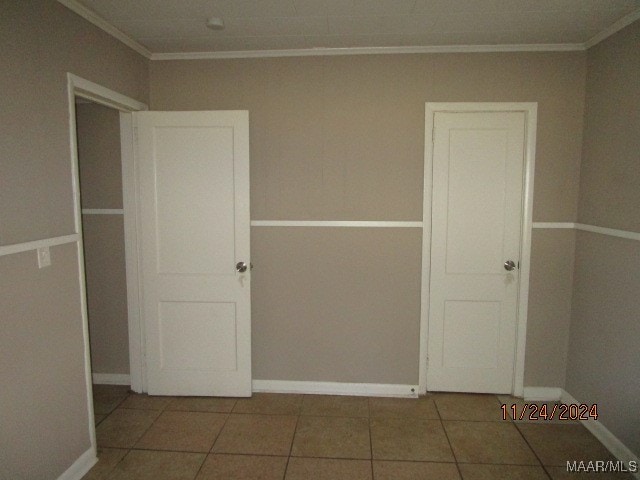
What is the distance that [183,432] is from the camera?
8.14 feet

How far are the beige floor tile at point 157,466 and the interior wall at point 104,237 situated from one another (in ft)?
3.11

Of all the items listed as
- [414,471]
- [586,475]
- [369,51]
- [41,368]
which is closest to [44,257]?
[41,368]

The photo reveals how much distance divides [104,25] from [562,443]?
3764mm

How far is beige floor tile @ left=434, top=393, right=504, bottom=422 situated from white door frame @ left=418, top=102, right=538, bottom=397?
6.8 inches

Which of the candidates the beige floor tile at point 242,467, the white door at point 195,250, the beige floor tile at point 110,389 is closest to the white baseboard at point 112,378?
the beige floor tile at point 110,389

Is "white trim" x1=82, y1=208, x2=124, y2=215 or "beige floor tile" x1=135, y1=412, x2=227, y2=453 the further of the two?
"white trim" x1=82, y1=208, x2=124, y2=215

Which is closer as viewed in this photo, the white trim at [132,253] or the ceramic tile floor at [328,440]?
the ceramic tile floor at [328,440]

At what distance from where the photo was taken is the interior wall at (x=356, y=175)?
268 cm

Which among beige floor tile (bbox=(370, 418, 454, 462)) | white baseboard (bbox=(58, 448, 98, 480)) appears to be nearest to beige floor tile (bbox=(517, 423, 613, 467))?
beige floor tile (bbox=(370, 418, 454, 462))

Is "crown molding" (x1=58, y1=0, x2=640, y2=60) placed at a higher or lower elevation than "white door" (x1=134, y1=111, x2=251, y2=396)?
higher

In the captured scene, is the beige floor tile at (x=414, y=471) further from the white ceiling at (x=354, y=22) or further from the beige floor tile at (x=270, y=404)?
the white ceiling at (x=354, y=22)

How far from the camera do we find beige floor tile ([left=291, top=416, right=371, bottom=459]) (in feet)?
7.50
